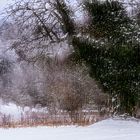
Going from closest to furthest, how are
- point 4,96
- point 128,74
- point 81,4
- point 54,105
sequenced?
point 128,74 → point 81,4 → point 54,105 → point 4,96

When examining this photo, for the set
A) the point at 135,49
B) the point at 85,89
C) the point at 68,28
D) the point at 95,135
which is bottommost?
the point at 95,135

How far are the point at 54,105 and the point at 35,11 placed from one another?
4049mm

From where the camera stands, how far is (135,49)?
51.5 ft

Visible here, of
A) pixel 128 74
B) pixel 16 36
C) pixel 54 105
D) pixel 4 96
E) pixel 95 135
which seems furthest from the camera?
pixel 4 96

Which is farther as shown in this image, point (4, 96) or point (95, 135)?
point (4, 96)

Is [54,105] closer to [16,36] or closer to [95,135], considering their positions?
[16,36]

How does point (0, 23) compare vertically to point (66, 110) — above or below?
above

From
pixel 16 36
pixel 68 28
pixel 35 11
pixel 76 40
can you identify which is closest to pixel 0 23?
pixel 16 36

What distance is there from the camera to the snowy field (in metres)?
10.6

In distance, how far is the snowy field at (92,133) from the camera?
1065 centimetres

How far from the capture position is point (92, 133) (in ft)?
38.0

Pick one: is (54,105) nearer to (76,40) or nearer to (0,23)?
(76,40)

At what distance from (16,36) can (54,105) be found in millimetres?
4259

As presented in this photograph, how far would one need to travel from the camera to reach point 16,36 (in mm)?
22031
